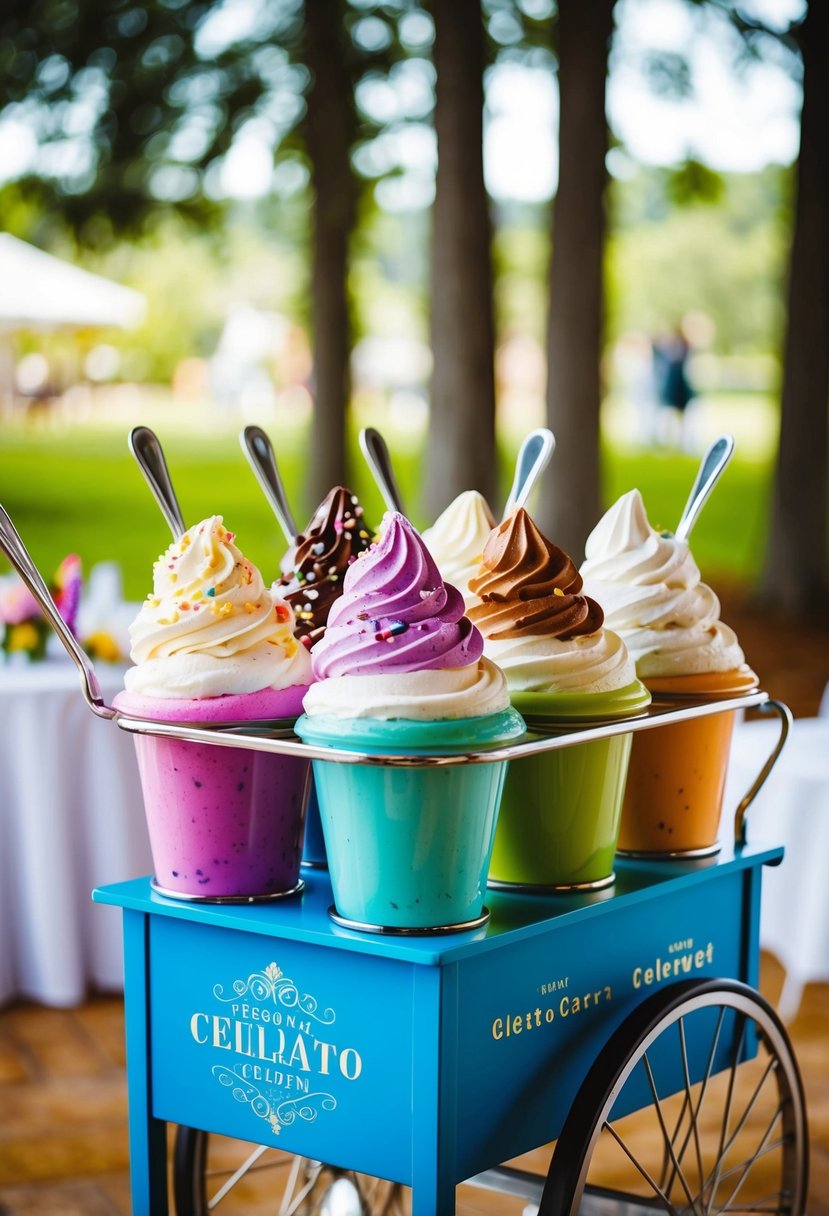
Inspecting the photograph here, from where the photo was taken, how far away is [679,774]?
5.30ft

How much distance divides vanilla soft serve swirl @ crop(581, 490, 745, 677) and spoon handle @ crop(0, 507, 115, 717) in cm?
54

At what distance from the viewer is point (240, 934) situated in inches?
55.2

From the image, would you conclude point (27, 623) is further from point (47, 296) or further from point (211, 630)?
point (47, 296)

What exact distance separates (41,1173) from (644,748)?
1458 millimetres

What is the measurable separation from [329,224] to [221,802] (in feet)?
23.0

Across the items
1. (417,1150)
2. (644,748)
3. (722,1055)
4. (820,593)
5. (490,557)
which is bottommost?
(820,593)

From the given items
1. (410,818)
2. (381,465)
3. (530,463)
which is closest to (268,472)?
(381,465)

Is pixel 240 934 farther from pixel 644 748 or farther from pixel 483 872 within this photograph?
pixel 644 748

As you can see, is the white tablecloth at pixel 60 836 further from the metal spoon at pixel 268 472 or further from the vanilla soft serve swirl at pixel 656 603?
the vanilla soft serve swirl at pixel 656 603

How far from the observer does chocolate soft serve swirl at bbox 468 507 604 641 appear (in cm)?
144

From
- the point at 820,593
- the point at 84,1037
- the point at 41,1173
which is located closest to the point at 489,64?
the point at 820,593

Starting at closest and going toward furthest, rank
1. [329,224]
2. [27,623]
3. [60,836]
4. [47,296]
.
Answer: [60,836], [27,623], [47,296], [329,224]

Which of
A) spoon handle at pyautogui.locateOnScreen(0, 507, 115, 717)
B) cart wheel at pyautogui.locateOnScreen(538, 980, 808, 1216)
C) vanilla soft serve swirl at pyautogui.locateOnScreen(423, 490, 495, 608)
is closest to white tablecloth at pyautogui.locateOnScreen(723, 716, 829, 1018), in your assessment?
cart wheel at pyautogui.locateOnScreen(538, 980, 808, 1216)

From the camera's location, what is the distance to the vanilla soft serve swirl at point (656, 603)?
160 cm
